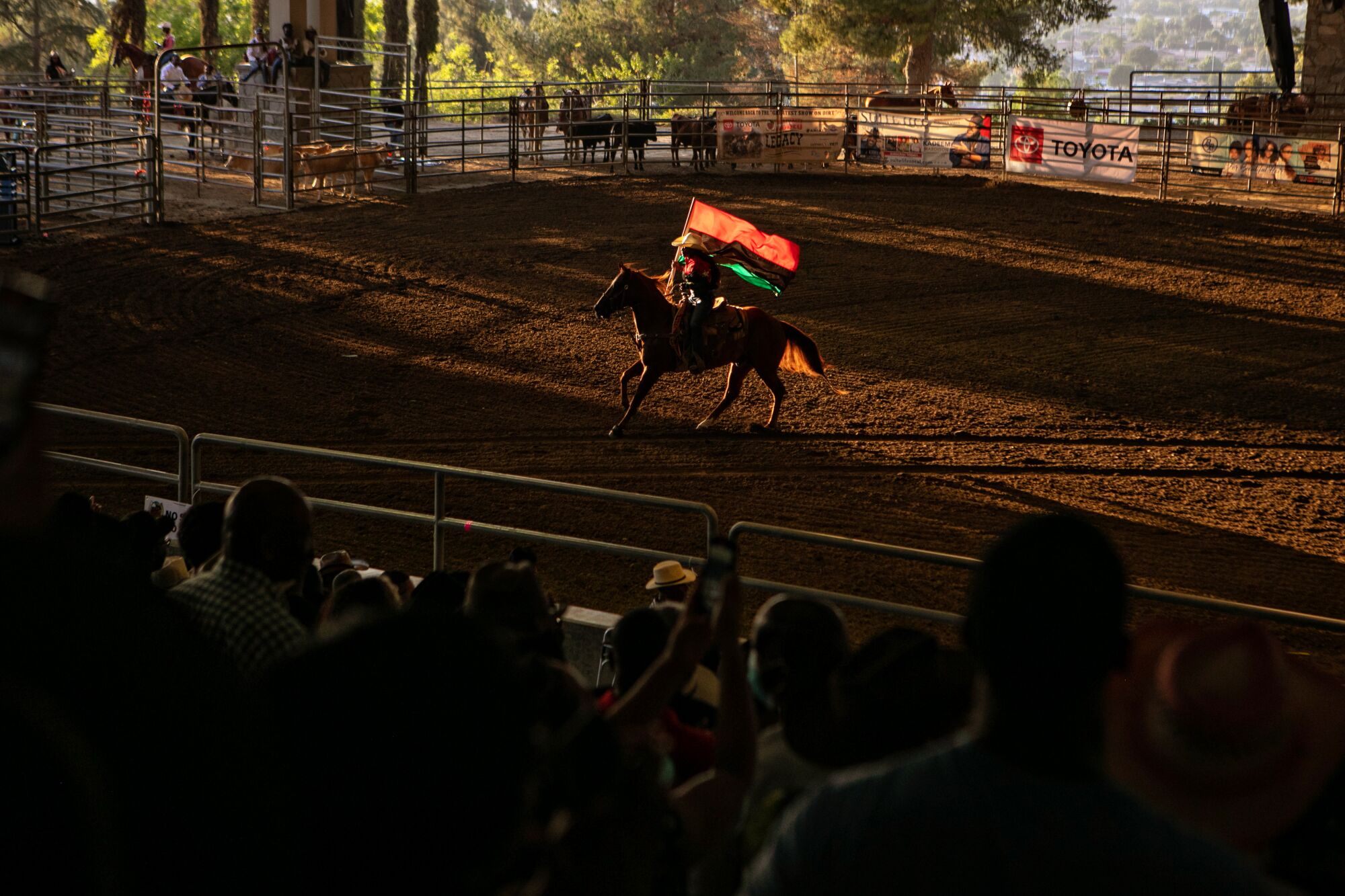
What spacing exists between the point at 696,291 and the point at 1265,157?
15286 mm

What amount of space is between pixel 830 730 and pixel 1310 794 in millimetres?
892

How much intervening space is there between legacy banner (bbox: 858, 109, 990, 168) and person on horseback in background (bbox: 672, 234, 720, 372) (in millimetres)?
14927

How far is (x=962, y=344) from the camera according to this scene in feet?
48.8

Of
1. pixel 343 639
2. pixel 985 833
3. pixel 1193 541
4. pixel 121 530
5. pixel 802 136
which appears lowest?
pixel 1193 541

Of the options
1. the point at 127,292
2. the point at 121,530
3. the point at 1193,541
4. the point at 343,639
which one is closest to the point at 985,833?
the point at 343,639

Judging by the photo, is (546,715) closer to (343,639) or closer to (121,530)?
(343,639)

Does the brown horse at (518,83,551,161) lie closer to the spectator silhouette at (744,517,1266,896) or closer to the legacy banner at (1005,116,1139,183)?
the legacy banner at (1005,116,1139,183)

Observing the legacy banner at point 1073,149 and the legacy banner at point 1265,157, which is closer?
the legacy banner at point 1265,157

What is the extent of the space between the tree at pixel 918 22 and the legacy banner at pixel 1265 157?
1347 centimetres

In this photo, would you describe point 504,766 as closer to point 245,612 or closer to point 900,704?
point 900,704

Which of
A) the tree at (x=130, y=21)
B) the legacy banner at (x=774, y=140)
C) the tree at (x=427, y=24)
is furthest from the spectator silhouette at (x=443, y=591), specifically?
the tree at (x=130, y=21)

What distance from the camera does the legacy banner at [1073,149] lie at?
23.4 meters

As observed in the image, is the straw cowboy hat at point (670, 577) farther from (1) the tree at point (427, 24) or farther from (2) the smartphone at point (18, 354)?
(1) the tree at point (427, 24)

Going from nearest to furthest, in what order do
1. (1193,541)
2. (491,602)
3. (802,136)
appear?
(491,602), (1193,541), (802,136)
